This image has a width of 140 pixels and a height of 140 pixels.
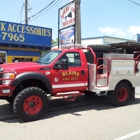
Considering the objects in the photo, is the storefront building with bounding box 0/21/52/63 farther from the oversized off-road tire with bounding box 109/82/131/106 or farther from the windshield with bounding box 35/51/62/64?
the oversized off-road tire with bounding box 109/82/131/106

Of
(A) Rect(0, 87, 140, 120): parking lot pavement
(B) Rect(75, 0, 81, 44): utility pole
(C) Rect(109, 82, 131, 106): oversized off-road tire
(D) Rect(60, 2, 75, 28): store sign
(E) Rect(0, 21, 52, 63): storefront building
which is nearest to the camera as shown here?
(A) Rect(0, 87, 140, 120): parking lot pavement

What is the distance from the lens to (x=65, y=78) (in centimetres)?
657

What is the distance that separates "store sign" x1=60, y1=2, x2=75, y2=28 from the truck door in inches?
270

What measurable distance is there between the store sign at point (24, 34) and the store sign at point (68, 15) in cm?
202

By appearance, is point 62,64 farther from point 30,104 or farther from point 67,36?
point 67,36

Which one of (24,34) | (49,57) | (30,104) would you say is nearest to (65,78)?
(49,57)

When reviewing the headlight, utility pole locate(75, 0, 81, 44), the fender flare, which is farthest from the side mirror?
utility pole locate(75, 0, 81, 44)

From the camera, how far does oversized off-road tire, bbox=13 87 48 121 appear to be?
5629mm

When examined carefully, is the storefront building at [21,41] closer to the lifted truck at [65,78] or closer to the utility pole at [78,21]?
the utility pole at [78,21]

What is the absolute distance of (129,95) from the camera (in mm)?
8047

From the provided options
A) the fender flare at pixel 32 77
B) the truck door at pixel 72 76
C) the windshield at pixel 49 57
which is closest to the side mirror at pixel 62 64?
the truck door at pixel 72 76

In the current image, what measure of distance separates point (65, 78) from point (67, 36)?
826cm

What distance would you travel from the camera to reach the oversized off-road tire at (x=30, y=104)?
18.5ft

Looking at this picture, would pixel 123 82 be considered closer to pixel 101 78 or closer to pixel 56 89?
pixel 101 78
